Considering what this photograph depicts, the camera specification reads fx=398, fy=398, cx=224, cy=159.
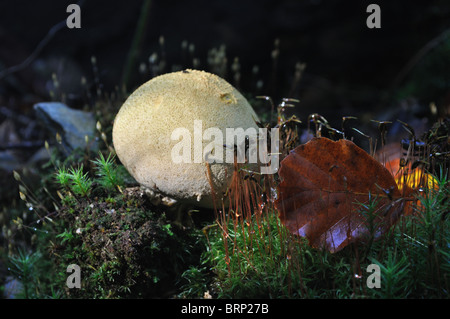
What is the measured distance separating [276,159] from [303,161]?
39 cm

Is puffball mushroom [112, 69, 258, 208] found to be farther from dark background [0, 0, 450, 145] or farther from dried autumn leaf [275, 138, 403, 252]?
dark background [0, 0, 450, 145]

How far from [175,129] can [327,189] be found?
0.84m

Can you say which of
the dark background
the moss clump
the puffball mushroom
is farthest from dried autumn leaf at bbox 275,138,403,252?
the dark background

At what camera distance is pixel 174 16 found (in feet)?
16.0

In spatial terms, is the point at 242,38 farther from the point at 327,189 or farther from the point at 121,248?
the point at 121,248

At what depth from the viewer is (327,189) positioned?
188 centimetres

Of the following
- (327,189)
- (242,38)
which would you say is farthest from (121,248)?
(242,38)

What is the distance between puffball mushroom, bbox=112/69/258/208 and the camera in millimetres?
2094

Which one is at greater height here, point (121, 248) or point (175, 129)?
point (175, 129)

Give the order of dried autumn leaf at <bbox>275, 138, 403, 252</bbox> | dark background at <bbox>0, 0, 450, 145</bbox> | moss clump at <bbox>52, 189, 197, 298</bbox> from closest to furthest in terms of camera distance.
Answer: dried autumn leaf at <bbox>275, 138, 403, 252</bbox> < moss clump at <bbox>52, 189, 197, 298</bbox> < dark background at <bbox>0, 0, 450, 145</bbox>

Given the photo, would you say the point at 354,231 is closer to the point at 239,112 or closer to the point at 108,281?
the point at 239,112

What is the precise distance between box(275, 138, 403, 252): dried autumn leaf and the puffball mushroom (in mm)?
410

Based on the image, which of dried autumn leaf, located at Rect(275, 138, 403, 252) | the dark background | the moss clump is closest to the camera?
dried autumn leaf, located at Rect(275, 138, 403, 252)

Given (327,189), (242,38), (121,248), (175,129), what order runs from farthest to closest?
(242,38)
(175,129)
(121,248)
(327,189)
